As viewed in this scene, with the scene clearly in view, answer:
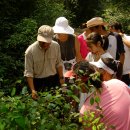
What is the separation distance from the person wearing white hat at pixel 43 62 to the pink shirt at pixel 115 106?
152 centimetres

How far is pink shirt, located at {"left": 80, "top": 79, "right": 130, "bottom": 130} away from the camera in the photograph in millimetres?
3633

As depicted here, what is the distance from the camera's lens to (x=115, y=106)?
3680 mm

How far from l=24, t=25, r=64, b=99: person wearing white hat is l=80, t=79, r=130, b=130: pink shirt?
152 centimetres

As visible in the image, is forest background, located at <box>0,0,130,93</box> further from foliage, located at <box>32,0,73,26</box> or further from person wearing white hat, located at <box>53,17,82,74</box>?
person wearing white hat, located at <box>53,17,82,74</box>

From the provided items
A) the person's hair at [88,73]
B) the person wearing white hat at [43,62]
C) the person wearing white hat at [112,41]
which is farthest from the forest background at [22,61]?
the person wearing white hat at [112,41]

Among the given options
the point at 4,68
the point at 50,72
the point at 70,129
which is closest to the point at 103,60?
the point at 50,72

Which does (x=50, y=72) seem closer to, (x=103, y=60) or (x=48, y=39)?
(x=48, y=39)

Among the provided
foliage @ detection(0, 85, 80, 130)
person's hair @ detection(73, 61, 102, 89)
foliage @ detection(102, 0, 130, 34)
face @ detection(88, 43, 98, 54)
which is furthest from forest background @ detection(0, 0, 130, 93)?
foliage @ detection(102, 0, 130, 34)

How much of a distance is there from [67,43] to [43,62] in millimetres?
635

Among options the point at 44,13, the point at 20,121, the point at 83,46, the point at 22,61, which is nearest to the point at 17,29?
the point at 22,61

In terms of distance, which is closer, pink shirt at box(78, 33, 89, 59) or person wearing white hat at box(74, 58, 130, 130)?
person wearing white hat at box(74, 58, 130, 130)

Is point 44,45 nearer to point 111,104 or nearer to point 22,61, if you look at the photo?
point 111,104

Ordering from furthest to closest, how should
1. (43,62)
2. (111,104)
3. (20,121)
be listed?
(43,62)
(111,104)
(20,121)

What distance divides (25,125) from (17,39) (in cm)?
704
